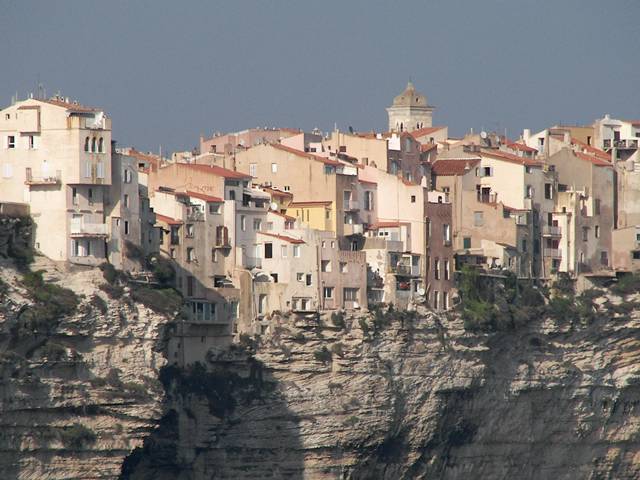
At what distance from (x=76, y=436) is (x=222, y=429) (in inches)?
304

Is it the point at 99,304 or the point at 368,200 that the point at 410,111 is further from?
the point at 99,304

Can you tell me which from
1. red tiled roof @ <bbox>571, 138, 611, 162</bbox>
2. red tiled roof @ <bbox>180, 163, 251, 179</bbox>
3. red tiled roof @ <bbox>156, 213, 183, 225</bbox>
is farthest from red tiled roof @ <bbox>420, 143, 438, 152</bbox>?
red tiled roof @ <bbox>156, 213, 183, 225</bbox>

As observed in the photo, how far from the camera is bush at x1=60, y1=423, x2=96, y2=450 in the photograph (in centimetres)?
8650

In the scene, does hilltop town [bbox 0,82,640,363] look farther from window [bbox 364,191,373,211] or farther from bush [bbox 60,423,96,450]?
→ bush [bbox 60,423,96,450]

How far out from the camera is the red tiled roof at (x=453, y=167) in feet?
351

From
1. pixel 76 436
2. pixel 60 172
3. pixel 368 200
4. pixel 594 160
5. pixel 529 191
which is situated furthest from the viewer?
pixel 594 160

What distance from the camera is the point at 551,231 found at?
108 m

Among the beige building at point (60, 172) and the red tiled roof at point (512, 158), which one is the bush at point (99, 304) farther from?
the red tiled roof at point (512, 158)

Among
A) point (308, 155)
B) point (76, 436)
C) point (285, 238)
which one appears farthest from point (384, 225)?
point (76, 436)

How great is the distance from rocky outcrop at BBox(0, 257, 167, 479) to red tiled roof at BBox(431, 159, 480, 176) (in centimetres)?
2078

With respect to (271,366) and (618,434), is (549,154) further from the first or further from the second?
(271,366)

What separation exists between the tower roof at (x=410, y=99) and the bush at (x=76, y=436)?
48.6 m

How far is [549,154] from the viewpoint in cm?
11488

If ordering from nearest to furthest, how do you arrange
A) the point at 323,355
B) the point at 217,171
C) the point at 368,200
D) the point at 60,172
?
the point at 60,172 < the point at 323,355 < the point at 217,171 < the point at 368,200
